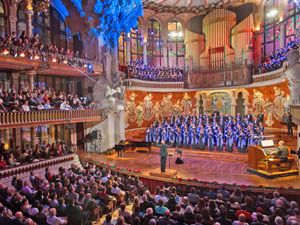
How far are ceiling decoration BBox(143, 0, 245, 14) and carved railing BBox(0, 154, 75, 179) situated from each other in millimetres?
16195

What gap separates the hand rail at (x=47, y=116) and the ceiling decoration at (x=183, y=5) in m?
12.7

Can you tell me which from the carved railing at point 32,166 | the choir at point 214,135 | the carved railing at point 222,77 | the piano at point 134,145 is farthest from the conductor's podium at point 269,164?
the carved railing at point 222,77

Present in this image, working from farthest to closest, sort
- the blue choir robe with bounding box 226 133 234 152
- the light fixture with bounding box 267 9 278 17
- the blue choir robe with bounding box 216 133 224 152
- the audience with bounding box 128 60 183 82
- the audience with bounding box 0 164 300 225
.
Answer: the audience with bounding box 128 60 183 82 < the light fixture with bounding box 267 9 278 17 < the blue choir robe with bounding box 216 133 224 152 < the blue choir robe with bounding box 226 133 234 152 < the audience with bounding box 0 164 300 225

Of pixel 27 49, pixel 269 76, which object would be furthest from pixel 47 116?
pixel 269 76

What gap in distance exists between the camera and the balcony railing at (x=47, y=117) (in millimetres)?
10267

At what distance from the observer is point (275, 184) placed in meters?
8.76

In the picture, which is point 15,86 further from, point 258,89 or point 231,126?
point 258,89

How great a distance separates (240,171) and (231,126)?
13.9 ft

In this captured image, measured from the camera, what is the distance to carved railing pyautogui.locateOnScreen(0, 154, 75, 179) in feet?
31.1

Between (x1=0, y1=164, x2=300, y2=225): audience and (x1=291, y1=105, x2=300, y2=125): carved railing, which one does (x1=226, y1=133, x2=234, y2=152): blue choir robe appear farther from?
(x1=0, y1=164, x2=300, y2=225): audience

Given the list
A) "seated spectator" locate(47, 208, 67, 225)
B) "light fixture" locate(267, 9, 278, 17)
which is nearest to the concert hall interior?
"seated spectator" locate(47, 208, 67, 225)

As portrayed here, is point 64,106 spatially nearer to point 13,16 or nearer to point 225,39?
point 13,16

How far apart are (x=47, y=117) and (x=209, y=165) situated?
8.35 metres

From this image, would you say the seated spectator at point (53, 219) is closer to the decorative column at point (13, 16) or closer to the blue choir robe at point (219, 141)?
the blue choir robe at point (219, 141)
